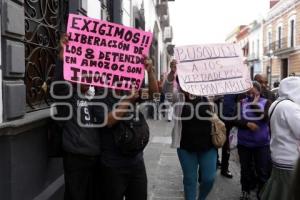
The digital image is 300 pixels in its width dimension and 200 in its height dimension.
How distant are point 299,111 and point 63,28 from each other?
3137 mm

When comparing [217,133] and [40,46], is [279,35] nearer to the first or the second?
[217,133]

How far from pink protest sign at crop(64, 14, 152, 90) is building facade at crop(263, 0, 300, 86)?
36.1 metres

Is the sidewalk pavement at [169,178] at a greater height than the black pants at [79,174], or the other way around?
the black pants at [79,174]

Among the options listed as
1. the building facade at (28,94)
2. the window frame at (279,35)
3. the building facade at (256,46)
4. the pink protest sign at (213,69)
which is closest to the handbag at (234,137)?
the pink protest sign at (213,69)

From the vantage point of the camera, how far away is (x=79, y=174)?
3838 mm

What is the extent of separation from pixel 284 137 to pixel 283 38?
141 ft

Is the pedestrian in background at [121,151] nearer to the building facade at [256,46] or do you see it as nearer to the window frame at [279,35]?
the window frame at [279,35]

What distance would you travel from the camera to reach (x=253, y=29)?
5794 cm

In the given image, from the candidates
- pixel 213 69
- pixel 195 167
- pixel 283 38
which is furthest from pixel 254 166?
pixel 283 38

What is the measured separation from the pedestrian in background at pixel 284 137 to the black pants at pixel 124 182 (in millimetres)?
1078

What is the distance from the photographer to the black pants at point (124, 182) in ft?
11.8

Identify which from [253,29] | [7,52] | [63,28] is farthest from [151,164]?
[253,29]

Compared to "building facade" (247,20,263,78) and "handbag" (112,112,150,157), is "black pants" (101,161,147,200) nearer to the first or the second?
"handbag" (112,112,150,157)

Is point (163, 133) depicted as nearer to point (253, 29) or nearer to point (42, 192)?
point (42, 192)
